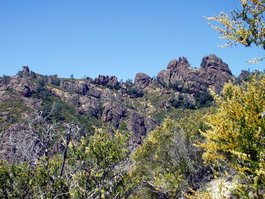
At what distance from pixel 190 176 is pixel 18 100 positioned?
354 feet

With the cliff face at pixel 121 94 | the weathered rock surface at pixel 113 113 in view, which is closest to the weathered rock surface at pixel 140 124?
the cliff face at pixel 121 94

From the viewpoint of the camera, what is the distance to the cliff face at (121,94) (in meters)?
133

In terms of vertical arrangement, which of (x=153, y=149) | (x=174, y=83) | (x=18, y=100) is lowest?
(x=153, y=149)

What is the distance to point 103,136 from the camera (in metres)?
16.7

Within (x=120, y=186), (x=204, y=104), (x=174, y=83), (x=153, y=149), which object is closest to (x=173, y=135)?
(x=153, y=149)

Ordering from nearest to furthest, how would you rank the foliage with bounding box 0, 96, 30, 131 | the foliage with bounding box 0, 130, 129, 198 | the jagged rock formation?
the foliage with bounding box 0, 130, 129, 198 → the foliage with bounding box 0, 96, 30, 131 → the jagged rock formation

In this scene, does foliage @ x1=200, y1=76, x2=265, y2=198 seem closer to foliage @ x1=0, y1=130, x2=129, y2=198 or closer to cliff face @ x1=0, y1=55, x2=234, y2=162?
foliage @ x1=0, y1=130, x2=129, y2=198

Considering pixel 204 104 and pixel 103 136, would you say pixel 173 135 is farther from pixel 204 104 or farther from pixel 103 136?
pixel 204 104

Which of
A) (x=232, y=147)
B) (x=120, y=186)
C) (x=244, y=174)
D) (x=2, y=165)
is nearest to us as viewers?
(x=244, y=174)

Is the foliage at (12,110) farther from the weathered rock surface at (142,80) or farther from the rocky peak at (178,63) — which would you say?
the rocky peak at (178,63)

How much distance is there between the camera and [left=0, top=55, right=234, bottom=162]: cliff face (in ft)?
437

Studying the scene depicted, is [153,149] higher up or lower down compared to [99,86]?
lower down

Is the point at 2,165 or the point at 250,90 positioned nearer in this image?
the point at 250,90

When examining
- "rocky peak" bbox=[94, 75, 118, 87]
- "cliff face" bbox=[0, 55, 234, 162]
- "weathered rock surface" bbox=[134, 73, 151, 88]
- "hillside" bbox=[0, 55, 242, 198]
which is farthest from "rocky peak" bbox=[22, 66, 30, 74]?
"weathered rock surface" bbox=[134, 73, 151, 88]
